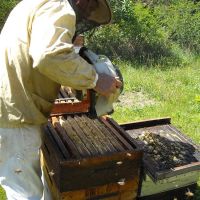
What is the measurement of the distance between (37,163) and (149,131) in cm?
204

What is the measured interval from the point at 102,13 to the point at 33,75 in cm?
81

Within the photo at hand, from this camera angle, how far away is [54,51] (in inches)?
97.2

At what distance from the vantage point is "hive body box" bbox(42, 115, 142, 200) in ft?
10.3

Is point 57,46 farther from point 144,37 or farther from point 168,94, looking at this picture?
point 144,37

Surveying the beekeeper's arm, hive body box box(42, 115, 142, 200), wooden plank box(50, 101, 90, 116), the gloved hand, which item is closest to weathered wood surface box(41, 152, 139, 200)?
hive body box box(42, 115, 142, 200)

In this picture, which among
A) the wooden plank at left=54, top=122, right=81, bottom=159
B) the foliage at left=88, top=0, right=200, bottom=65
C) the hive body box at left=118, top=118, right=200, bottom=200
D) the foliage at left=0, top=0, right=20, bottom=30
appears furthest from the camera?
the foliage at left=88, top=0, right=200, bottom=65

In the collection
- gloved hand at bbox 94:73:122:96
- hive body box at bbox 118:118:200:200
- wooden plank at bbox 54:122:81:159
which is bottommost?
hive body box at bbox 118:118:200:200

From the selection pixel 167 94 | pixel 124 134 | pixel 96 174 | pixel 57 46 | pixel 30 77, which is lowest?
pixel 167 94

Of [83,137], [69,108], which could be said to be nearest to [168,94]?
[69,108]

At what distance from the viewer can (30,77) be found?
2.86 metres

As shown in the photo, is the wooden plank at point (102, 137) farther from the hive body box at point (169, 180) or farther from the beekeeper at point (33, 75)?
the beekeeper at point (33, 75)

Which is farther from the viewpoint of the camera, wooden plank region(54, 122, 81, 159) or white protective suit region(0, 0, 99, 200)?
wooden plank region(54, 122, 81, 159)

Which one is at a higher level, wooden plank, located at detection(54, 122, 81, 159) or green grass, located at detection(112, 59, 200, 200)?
Answer: wooden plank, located at detection(54, 122, 81, 159)

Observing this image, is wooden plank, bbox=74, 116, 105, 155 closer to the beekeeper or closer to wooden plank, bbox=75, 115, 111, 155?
wooden plank, bbox=75, 115, 111, 155
